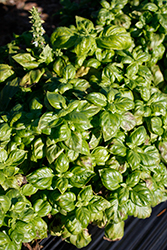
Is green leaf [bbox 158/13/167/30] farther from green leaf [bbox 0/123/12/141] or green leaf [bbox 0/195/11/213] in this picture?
green leaf [bbox 0/195/11/213]

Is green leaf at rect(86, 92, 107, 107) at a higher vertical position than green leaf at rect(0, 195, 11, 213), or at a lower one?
higher

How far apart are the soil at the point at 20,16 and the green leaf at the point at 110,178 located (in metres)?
2.65

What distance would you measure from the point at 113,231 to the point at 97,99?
3.09 feet

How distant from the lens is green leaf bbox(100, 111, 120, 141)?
4.73 feet

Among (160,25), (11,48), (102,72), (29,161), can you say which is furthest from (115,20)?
(29,161)

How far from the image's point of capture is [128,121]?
159 cm

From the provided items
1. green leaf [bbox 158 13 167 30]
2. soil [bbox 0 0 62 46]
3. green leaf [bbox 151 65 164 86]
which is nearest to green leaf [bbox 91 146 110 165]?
green leaf [bbox 151 65 164 86]

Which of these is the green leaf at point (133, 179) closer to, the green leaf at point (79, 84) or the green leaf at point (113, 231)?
the green leaf at point (113, 231)

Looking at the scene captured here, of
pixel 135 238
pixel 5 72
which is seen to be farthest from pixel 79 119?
pixel 135 238

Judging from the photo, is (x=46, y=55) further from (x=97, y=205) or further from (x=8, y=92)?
(x=97, y=205)

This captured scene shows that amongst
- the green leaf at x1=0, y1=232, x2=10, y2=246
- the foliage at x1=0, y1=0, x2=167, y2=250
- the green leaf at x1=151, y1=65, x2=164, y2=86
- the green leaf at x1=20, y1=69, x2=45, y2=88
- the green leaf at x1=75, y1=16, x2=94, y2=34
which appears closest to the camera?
the green leaf at x1=0, y1=232, x2=10, y2=246

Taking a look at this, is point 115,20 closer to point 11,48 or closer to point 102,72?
point 102,72

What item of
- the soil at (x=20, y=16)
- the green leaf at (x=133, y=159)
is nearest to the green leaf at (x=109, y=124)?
the green leaf at (x=133, y=159)

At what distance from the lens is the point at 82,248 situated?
67.6 inches
